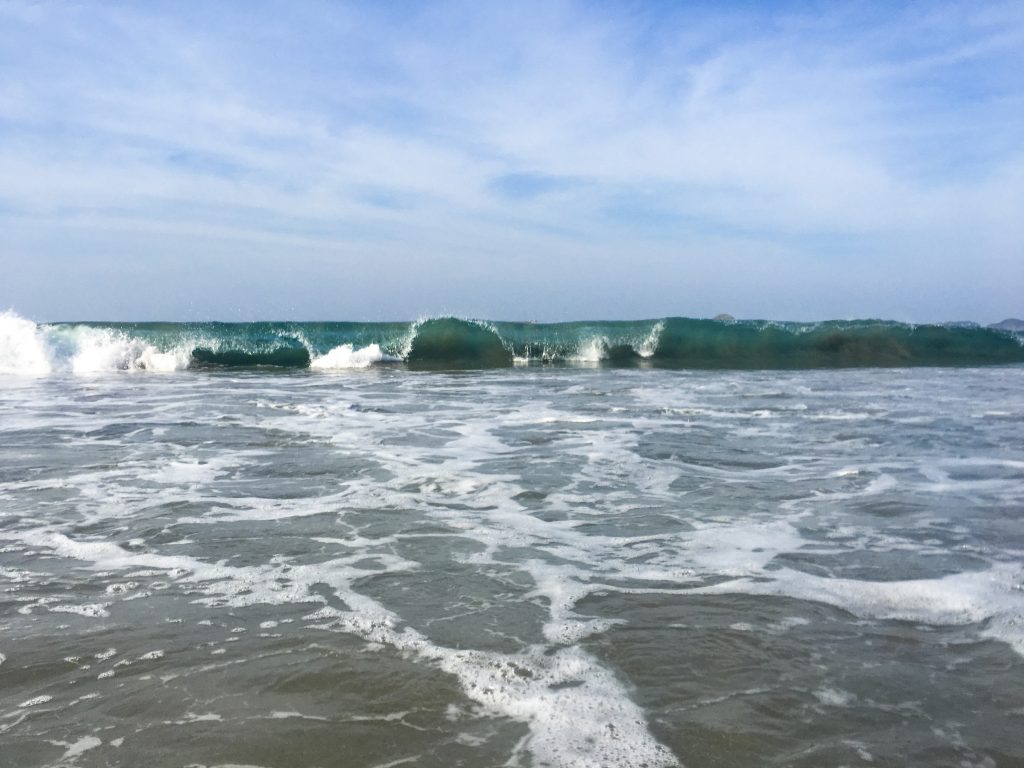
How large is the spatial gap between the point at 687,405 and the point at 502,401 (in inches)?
100

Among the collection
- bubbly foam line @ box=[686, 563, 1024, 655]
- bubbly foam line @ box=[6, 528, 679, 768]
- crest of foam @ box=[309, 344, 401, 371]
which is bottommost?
bubbly foam line @ box=[6, 528, 679, 768]

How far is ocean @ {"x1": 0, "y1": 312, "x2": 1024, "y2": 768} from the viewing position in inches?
88.2

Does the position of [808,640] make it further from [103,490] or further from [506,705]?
[103,490]

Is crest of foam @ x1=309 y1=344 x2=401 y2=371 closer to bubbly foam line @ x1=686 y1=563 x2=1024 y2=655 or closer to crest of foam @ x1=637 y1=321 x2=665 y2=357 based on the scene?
crest of foam @ x1=637 y1=321 x2=665 y2=357

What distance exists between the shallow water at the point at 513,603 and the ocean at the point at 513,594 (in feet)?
0.05

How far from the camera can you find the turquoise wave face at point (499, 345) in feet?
72.1

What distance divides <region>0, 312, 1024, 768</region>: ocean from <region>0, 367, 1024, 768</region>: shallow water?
0.01 meters

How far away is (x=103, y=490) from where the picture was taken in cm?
526

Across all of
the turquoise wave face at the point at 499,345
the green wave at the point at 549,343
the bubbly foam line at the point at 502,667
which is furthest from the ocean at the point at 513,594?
the green wave at the point at 549,343

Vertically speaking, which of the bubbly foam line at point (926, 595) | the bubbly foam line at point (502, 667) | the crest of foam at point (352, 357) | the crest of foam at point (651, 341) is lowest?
the bubbly foam line at point (502, 667)

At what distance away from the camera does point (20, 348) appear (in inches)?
822

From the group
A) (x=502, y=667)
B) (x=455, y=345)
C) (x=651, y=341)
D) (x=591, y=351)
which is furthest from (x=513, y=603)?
(x=651, y=341)

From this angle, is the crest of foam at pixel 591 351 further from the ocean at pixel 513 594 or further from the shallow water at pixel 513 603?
the shallow water at pixel 513 603

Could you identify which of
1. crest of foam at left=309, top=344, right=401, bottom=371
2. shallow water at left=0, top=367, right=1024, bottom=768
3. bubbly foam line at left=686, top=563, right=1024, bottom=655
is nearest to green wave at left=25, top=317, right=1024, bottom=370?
crest of foam at left=309, top=344, right=401, bottom=371
